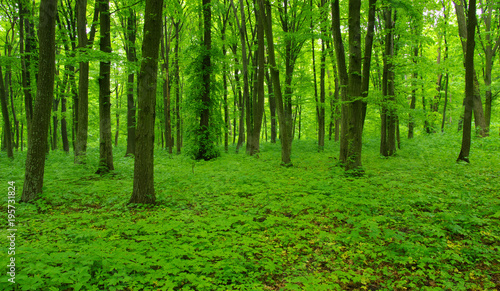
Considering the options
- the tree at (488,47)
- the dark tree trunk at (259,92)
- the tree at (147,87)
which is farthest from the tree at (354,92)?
the tree at (488,47)

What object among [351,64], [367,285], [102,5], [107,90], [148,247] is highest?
[102,5]

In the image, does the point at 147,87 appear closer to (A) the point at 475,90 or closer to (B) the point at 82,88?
(B) the point at 82,88

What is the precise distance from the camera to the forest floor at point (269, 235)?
3.04m

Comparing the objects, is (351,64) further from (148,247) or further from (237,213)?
Answer: (148,247)

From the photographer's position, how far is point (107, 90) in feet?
29.0

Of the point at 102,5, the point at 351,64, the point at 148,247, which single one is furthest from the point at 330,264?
the point at 102,5

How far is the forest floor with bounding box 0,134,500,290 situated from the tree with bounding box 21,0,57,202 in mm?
675

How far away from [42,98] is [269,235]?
6254mm

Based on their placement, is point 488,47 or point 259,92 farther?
point 488,47

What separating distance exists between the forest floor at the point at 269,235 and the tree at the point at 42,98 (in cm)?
68

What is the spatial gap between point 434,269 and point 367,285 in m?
1.07

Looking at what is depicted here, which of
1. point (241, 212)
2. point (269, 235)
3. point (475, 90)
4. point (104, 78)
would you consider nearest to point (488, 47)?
point (475, 90)

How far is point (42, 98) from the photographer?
224 inches

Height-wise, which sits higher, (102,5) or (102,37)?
(102,5)
